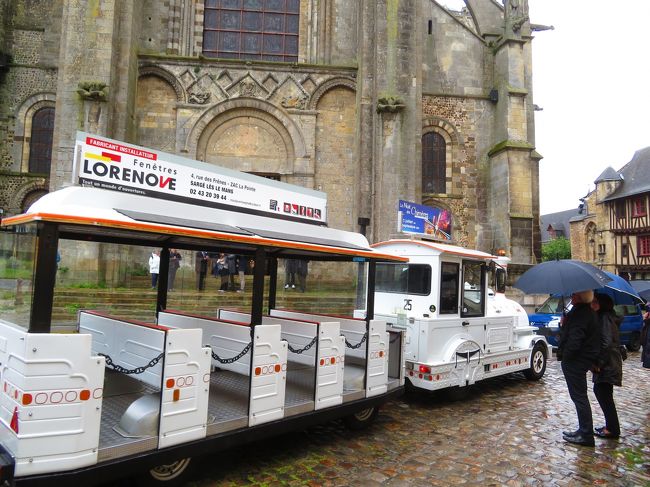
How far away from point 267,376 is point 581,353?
3.92 metres

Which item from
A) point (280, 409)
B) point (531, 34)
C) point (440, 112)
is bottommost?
point (280, 409)

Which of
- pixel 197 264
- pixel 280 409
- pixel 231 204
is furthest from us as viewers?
pixel 197 264

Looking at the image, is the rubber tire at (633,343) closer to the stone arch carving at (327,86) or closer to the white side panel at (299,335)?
the white side panel at (299,335)

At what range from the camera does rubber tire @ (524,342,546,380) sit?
920 centimetres

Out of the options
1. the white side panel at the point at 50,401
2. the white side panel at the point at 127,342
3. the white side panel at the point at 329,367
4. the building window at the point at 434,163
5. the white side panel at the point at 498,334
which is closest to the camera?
the white side panel at the point at 50,401

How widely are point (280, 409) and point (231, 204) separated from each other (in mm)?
2246

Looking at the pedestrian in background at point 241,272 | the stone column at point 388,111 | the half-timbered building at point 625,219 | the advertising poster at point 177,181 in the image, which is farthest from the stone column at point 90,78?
the half-timbered building at point 625,219

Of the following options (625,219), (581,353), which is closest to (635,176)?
(625,219)

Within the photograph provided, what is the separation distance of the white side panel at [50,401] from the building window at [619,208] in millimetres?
52493

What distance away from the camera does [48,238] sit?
3359 millimetres

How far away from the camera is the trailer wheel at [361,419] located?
5918 millimetres

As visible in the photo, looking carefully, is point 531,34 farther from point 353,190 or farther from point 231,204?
point 231,204

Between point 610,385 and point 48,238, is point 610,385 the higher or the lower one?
the lower one

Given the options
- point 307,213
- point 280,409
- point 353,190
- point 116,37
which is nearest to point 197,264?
point 353,190
